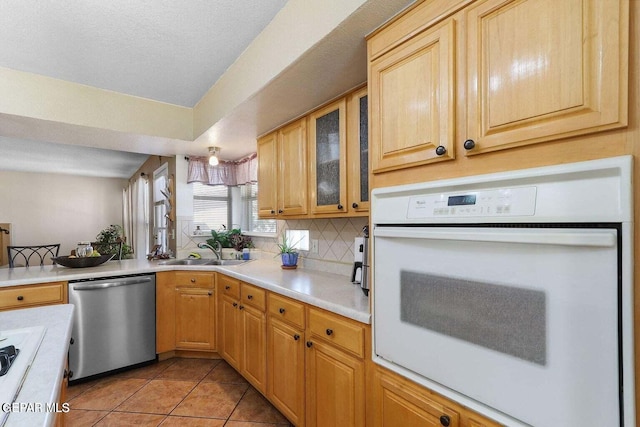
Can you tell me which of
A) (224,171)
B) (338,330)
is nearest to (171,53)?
(224,171)

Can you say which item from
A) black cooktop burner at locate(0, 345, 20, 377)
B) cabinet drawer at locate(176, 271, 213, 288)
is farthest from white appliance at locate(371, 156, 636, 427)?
cabinet drawer at locate(176, 271, 213, 288)

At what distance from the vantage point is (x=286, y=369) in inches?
72.9

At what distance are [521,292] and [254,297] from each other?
1.74 meters

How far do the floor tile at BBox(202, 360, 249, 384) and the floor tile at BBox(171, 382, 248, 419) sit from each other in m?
0.06

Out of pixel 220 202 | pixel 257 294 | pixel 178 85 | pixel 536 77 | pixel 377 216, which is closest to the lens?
pixel 536 77

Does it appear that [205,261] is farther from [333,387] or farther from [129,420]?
[333,387]

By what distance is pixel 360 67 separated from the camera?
1.64 m

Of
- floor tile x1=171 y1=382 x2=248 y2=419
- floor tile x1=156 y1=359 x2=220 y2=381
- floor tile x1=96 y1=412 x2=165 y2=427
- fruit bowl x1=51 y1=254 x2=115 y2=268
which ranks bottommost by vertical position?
floor tile x1=156 y1=359 x2=220 y2=381

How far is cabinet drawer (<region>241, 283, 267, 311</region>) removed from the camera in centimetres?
209

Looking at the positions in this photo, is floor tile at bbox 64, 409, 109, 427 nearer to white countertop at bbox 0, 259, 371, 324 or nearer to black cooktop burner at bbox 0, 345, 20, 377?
white countertop at bbox 0, 259, 371, 324

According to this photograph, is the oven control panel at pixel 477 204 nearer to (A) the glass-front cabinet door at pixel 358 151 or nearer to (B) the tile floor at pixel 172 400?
(A) the glass-front cabinet door at pixel 358 151

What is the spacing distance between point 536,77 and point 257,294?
6.28 ft

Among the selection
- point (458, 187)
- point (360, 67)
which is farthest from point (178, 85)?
point (458, 187)

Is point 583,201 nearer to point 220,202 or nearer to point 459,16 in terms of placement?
point 459,16
